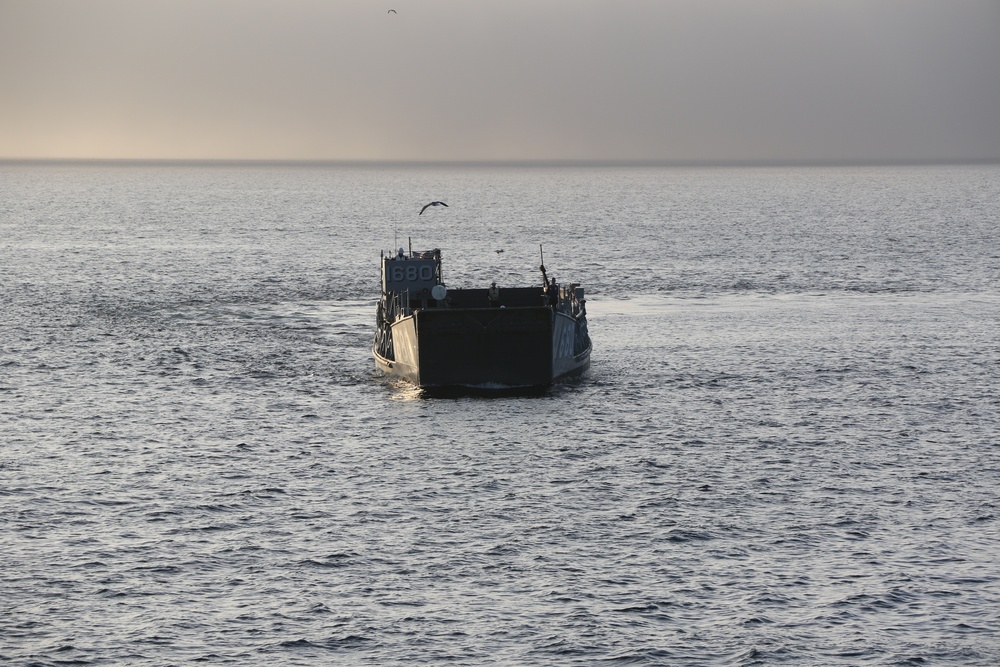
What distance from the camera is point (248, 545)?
4000 centimetres

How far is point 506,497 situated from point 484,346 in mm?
19029

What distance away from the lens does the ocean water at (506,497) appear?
33562 mm

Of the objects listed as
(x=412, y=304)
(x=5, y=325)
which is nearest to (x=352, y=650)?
(x=412, y=304)

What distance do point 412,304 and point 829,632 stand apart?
43586 millimetres

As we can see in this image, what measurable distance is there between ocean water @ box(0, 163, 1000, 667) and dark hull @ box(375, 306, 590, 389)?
1.91 metres

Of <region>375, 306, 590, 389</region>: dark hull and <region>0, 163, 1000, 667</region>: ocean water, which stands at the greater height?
<region>375, 306, 590, 389</region>: dark hull

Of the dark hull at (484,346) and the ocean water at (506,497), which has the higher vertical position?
the dark hull at (484,346)

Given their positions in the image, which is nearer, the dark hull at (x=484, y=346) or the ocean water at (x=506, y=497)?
the ocean water at (x=506, y=497)

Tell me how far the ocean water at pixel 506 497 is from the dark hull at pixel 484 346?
6.27ft

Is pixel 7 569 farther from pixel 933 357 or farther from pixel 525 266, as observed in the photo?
pixel 525 266

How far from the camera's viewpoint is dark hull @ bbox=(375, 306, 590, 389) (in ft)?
208

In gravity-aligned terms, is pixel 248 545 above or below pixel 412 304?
below

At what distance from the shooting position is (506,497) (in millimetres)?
45500

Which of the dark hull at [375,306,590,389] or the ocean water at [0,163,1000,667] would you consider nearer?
the ocean water at [0,163,1000,667]
